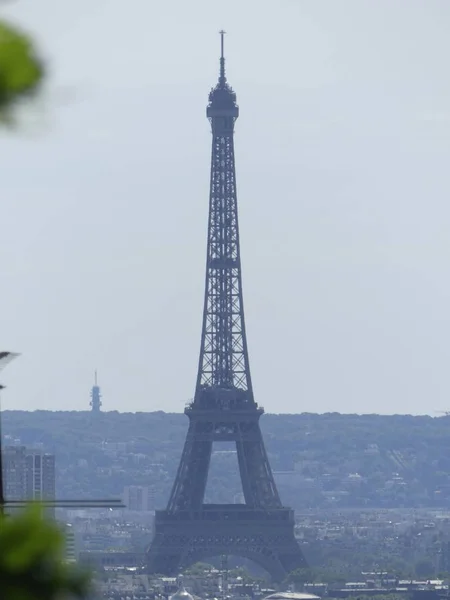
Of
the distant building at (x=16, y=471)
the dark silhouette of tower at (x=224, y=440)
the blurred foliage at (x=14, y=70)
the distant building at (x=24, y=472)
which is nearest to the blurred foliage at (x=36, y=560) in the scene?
the blurred foliage at (x=14, y=70)

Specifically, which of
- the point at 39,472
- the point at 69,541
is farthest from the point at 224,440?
the point at 69,541

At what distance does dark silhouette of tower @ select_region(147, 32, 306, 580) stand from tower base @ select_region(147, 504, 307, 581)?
0.04 meters

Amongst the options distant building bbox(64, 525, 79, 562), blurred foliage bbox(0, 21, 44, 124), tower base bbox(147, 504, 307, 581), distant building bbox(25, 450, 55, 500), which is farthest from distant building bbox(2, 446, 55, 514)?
blurred foliage bbox(0, 21, 44, 124)

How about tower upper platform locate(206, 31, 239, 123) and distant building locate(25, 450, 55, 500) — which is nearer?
tower upper platform locate(206, 31, 239, 123)

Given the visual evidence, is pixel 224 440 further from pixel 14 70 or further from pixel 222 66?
pixel 14 70

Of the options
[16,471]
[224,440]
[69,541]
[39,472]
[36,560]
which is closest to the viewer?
[36,560]

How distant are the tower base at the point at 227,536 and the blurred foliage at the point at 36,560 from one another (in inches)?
4211

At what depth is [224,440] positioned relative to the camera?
377 feet

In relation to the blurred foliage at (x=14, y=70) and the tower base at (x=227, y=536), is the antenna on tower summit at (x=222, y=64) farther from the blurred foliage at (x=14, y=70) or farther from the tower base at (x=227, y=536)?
the blurred foliage at (x=14, y=70)

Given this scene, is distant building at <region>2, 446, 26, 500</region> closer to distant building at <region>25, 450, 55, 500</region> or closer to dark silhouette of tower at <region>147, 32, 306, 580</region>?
distant building at <region>25, 450, 55, 500</region>

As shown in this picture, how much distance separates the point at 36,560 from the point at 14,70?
103 centimetres

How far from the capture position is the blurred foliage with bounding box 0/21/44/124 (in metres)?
5.86

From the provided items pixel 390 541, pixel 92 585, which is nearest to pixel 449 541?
pixel 390 541

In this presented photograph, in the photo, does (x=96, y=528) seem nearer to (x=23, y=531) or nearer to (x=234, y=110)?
(x=234, y=110)
